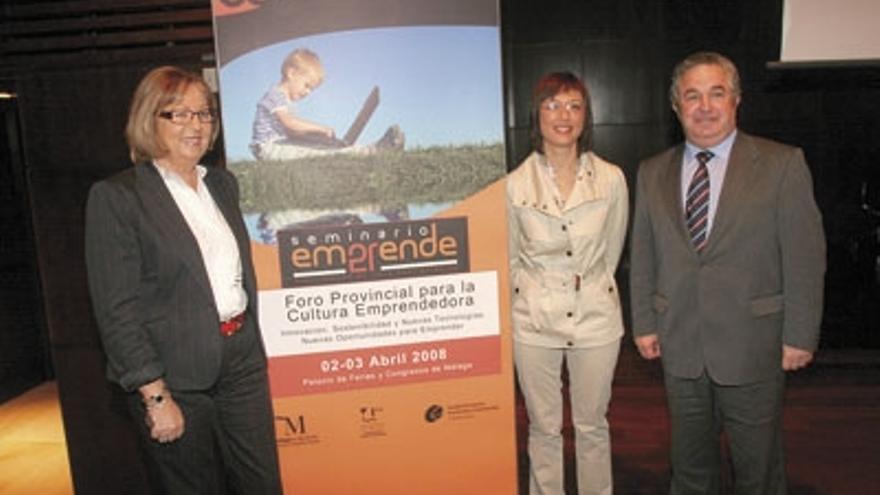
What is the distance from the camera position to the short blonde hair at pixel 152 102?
5.88ft

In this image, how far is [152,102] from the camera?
70.6 inches

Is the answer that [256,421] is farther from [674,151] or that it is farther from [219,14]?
[674,151]

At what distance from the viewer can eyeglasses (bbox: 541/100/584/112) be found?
231cm

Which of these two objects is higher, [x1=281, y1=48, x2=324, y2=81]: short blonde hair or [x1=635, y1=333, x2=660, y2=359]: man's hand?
[x1=281, y1=48, x2=324, y2=81]: short blonde hair

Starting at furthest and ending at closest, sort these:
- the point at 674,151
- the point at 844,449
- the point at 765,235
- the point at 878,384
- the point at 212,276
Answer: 1. the point at 878,384
2. the point at 844,449
3. the point at 674,151
4. the point at 765,235
5. the point at 212,276

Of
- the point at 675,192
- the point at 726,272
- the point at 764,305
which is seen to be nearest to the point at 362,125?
the point at 675,192

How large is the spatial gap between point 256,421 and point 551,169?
51.3 inches

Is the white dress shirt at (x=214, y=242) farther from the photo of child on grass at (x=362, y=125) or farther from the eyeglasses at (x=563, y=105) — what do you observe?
the eyeglasses at (x=563, y=105)

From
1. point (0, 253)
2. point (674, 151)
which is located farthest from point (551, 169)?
point (0, 253)

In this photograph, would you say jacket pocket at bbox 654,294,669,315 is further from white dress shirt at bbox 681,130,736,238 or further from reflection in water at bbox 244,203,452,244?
reflection in water at bbox 244,203,452,244

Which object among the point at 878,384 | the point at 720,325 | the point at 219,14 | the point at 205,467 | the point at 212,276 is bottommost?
the point at 878,384

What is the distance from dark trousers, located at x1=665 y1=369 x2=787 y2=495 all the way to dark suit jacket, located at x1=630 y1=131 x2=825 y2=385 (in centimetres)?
7

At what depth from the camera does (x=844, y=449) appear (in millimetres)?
3352

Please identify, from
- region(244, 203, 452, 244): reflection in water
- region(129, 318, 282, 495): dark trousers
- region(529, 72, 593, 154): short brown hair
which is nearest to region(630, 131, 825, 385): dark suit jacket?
region(529, 72, 593, 154): short brown hair
